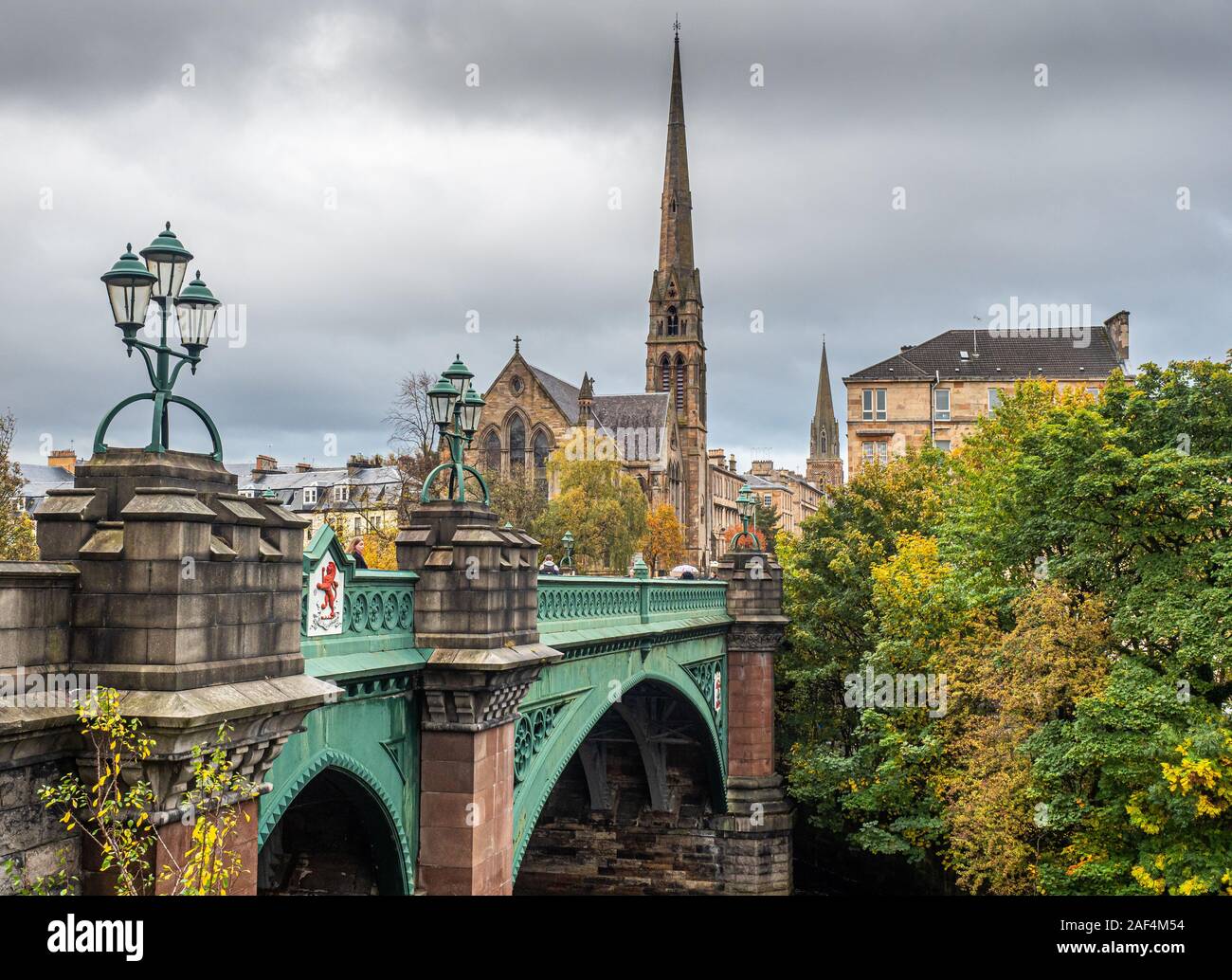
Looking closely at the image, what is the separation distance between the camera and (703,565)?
96688 millimetres

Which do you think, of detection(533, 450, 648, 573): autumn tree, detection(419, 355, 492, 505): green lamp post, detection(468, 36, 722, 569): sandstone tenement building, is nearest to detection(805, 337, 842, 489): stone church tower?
detection(468, 36, 722, 569): sandstone tenement building

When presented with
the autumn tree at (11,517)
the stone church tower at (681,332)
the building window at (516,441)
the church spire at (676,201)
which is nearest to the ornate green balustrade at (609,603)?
the autumn tree at (11,517)

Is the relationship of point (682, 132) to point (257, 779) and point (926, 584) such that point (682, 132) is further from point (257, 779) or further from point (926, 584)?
point (257, 779)

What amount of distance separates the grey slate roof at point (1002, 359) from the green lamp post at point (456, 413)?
54910mm

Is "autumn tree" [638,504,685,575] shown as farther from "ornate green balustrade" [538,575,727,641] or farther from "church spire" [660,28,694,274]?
"ornate green balustrade" [538,575,727,641]

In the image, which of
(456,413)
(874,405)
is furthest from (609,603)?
(874,405)

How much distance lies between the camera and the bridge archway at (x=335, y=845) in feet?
40.9

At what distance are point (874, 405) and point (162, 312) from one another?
61839 mm

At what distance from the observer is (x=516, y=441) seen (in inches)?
3600

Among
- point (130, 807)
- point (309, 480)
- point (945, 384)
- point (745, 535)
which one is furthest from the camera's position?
point (309, 480)

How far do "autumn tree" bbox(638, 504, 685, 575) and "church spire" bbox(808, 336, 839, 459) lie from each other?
338ft

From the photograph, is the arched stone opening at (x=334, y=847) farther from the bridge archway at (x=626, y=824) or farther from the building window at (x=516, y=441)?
the building window at (x=516, y=441)

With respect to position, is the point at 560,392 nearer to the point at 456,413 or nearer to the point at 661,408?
the point at 661,408

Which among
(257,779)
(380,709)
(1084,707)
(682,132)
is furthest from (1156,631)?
(682,132)
